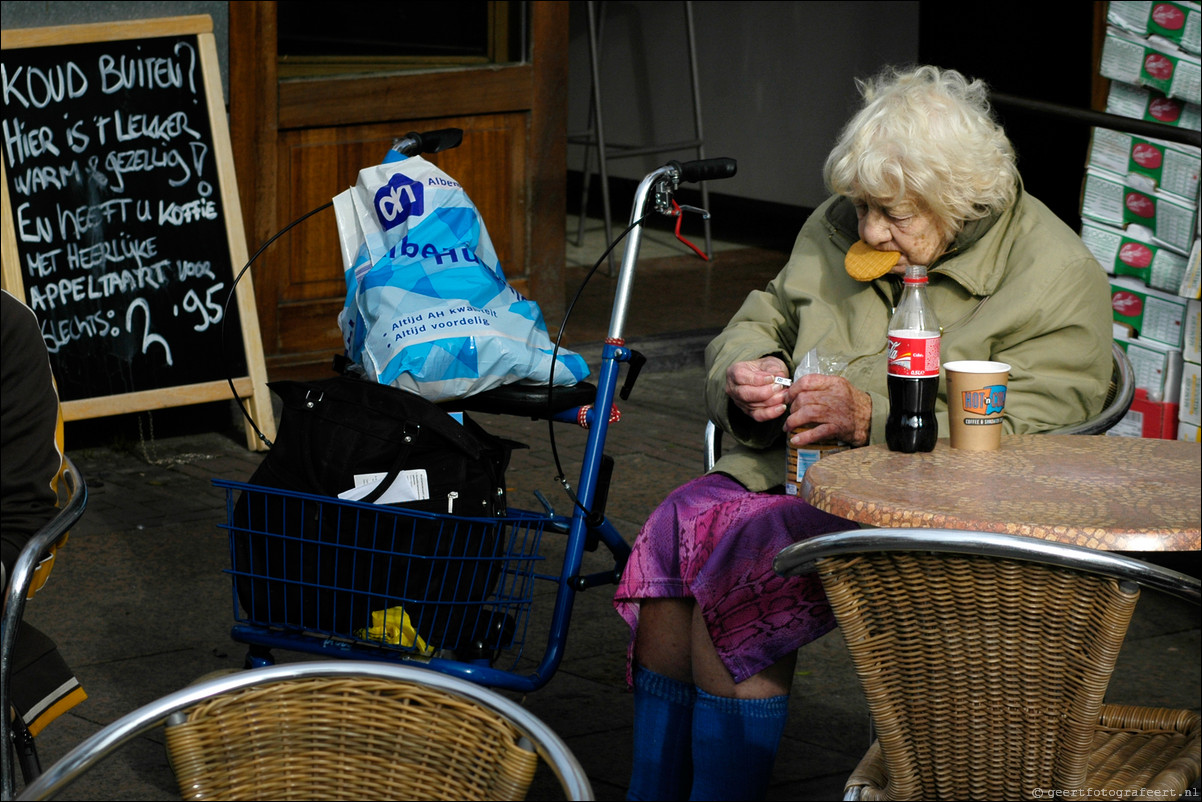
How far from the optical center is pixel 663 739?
9.35ft

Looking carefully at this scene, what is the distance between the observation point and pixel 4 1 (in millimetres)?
5219

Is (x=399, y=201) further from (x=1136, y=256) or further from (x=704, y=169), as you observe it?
(x=1136, y=256)

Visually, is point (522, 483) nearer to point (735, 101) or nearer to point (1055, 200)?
point (1055, 200)

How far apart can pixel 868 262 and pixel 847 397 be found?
1.10ft

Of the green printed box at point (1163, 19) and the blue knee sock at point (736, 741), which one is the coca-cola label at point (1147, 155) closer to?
the green printed box at point (1163, 19)

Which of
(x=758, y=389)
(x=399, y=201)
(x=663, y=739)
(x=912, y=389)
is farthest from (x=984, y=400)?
(x=399, y=201)

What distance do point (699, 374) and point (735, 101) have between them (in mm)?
3658

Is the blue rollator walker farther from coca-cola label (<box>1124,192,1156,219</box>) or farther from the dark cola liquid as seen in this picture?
coca-cola label (<box>1124,192,1156,219</box>)

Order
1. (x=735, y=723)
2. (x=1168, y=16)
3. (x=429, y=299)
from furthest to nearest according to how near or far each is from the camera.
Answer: (x=1168, y=16) < (x=429, y=299) < (x=735, y=723)

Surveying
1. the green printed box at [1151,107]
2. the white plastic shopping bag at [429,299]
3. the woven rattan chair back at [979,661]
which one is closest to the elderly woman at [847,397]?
the white plastic shopping bag at [429,299]

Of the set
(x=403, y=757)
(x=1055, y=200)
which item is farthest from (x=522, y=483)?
(x=1055, y=200)

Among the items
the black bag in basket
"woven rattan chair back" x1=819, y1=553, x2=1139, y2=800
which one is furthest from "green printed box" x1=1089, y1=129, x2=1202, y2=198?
"woven rattan chair back" x1=819, y1=553, x2=1139, y2=800

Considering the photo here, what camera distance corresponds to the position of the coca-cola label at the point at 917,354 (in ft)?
8.25

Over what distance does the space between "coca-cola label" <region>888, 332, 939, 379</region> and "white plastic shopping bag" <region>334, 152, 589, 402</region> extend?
77 cm
